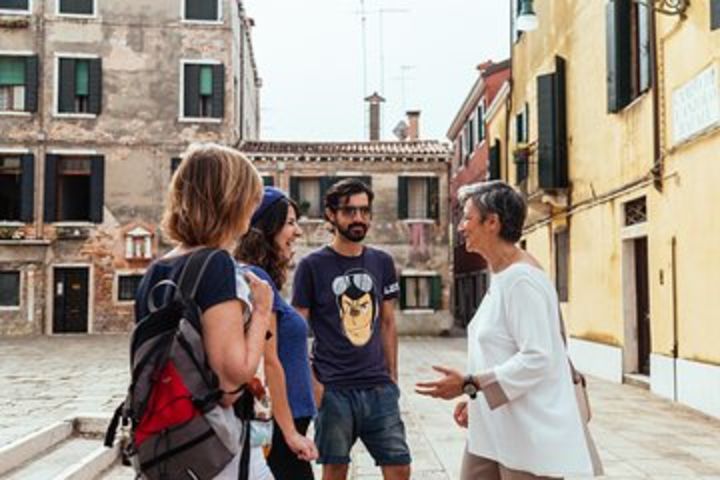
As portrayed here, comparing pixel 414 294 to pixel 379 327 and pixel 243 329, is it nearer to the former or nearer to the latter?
pixel 379 327

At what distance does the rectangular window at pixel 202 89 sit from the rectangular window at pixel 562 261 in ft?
42.9

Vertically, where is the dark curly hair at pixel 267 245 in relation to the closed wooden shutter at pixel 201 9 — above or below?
below

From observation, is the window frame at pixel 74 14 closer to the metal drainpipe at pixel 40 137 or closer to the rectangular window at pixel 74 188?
the metal drainpipe at pixel 40 137

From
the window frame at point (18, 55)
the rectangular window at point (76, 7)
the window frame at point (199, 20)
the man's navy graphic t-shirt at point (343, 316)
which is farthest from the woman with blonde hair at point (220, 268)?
the rectangular window at point (76, 7)

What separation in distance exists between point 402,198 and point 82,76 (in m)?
10.5

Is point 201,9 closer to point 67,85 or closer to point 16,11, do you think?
point 67,85

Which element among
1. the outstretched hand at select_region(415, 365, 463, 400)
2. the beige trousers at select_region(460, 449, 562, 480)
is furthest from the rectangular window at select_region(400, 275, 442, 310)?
the outstretched hand at select_region(415, 365, 463, 400)

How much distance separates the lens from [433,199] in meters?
25.5

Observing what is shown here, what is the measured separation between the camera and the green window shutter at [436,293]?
81.8ft

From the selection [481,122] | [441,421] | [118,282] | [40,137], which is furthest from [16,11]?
[441,421]

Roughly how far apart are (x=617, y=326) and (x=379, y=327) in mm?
8886

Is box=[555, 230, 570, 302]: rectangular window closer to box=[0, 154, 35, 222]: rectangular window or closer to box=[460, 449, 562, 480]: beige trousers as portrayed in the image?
box=[460, 449, 562, 480]: beige trousers

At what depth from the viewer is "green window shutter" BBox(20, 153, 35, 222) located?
23594mm

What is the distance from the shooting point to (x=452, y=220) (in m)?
26.5
